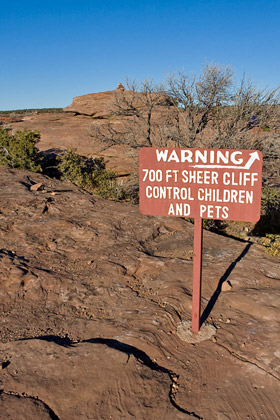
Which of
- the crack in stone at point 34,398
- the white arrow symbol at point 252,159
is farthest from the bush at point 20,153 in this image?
the crack in stone at point 34,398

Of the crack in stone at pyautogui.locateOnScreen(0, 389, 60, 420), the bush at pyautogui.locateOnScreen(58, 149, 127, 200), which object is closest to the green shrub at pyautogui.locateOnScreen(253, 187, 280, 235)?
the bush at pyautogui.locateOnScreen(58, 149, 127, 200)

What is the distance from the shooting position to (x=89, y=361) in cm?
343

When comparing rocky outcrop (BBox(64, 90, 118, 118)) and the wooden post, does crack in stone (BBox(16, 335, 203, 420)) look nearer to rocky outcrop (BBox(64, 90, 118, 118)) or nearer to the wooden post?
the wooden post

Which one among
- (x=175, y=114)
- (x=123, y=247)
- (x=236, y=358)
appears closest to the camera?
(x=236, y=358)

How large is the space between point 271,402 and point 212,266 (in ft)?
8.95

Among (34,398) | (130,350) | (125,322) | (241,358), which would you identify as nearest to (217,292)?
(241,358)

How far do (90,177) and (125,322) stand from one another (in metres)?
9.04

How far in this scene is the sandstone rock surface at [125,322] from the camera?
3.08m

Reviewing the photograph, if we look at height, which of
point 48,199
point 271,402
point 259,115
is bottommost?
point 271,402

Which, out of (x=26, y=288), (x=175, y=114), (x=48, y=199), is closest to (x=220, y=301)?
(x=26, y=288)

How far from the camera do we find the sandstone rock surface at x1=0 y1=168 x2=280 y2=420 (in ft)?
10.1

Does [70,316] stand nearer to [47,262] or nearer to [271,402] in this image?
[47,262]

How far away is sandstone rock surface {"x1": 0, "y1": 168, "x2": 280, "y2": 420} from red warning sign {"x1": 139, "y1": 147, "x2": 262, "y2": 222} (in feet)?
4.51

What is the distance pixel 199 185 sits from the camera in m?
4.00
